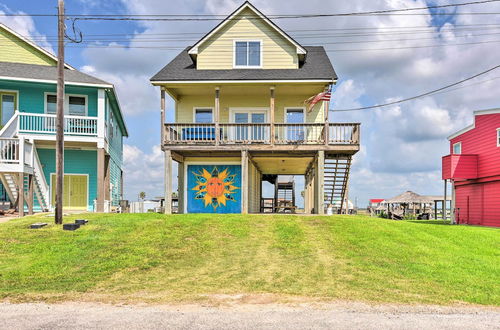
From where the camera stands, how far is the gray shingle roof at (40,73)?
2148 centimetres

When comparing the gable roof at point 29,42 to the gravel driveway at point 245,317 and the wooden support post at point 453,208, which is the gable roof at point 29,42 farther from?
the wooden support post at point 453,208

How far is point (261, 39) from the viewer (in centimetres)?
2264

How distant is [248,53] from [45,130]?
11.4 metres

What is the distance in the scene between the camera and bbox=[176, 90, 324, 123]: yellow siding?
22.8 meters

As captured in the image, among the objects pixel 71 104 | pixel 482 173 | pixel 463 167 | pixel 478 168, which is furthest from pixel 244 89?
pixel 478 168

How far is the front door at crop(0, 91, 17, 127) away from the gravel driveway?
58.3 ft

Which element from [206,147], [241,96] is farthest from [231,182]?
[241,96]

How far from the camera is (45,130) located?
2095 centimetres

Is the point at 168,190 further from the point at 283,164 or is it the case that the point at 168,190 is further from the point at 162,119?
the point at 283,164

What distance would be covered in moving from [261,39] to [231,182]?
8055mm

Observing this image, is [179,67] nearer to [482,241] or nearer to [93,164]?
[93,164]

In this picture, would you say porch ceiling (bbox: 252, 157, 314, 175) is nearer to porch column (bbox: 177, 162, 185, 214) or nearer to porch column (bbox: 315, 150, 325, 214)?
porch column (bbox: 315, 150, 325, 214)

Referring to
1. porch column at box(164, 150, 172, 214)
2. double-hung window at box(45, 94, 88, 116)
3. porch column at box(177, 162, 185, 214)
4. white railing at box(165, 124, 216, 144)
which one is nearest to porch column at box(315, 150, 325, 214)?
white railing at box(165, 124, 216, 144)

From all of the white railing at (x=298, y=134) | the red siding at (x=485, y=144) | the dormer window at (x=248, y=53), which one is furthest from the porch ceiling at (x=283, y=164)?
the red siding at (x=485, y=144)
